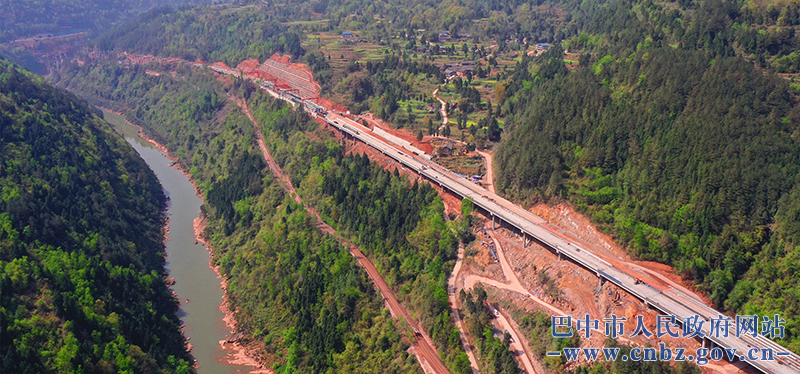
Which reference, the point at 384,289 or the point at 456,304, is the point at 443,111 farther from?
the point at 456,304

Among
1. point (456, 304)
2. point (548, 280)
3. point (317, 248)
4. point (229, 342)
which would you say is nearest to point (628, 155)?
point (548, 280)

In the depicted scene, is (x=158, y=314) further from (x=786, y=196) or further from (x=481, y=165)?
(x=786, y=196)

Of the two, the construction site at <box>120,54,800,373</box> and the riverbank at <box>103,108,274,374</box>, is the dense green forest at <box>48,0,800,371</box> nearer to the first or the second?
the construction site at <box>120,54,800,373</box>

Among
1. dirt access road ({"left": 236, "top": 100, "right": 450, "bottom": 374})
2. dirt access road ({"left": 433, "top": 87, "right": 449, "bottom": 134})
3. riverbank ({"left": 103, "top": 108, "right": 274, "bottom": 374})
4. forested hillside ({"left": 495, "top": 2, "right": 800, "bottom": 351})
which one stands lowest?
riverbank ({"left": 103, "top": 108, "right": 274, "bottom": 374})

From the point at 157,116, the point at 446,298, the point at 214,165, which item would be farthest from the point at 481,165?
the point at 157,116

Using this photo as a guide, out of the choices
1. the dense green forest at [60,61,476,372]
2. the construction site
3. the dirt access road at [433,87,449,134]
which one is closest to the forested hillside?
the construction site

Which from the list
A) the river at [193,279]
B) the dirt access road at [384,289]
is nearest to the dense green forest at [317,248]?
the dirt access road at [384,289]
